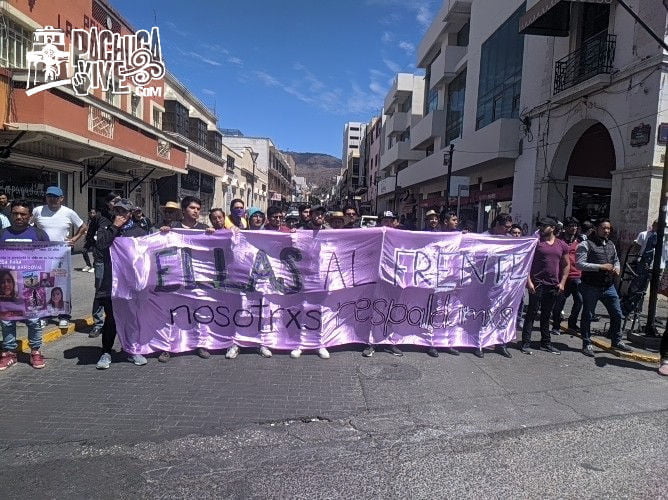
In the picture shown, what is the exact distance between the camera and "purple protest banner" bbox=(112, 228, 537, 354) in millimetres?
5680

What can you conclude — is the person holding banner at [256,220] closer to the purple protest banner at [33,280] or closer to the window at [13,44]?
the purple protest banner at [33,280]

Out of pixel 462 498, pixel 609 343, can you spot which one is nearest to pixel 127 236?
pixel 462 498

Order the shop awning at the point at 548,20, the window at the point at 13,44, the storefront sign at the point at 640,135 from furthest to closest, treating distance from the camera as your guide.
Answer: the shop awning at the point at 548,20 → the window at the point at 13,44 → the storefront sign at the point at 640,135

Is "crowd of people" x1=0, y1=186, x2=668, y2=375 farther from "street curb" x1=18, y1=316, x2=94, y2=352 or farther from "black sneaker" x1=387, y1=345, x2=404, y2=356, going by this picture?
"street curb" x1=18, y1=316, x2=94, y2=352

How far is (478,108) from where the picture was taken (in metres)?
24.4

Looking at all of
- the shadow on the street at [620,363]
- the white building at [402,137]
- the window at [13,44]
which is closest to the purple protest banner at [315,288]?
the shadow on the street at [620,363]

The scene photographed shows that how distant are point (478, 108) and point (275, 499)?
24.4 m

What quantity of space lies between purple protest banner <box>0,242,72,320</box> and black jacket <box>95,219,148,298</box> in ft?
1.31

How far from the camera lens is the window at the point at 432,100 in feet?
112

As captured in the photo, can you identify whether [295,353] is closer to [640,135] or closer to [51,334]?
[51,334]

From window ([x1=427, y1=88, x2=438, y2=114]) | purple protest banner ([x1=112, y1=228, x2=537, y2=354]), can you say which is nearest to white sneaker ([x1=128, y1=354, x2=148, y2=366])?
purple protest banner ([x1=112, y1=228, x2=537, y2=354])

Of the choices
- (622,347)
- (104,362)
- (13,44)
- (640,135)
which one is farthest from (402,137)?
(104,362)

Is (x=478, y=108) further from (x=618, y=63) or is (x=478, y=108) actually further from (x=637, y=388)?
(x=637, y=388)

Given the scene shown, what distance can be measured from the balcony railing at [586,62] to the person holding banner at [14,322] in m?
14.0
